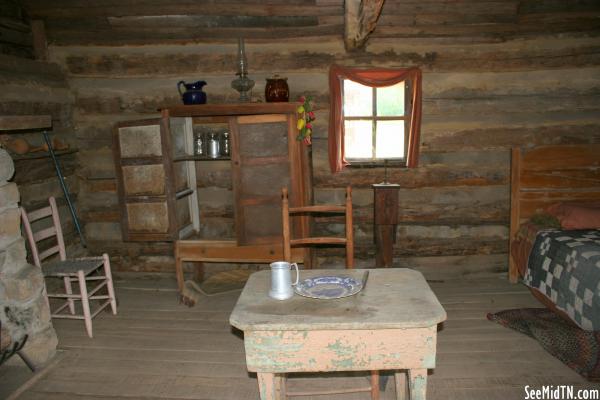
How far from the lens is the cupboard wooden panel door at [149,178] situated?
13.5 feet

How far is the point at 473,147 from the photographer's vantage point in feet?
15.3

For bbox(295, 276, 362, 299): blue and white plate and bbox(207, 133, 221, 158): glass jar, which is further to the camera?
bbox(207, 133, 221, 158): glass jar

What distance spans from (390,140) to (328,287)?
2.95 m

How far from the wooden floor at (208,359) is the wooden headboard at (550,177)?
909 millimetres

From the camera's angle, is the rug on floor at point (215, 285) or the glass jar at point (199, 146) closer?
the rug on floor at point (215, 285)

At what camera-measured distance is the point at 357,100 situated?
15.6 feet

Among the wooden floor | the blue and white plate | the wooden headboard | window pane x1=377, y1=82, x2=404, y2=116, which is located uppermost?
window pane x1=377, y1=82, x2=404, y2=116

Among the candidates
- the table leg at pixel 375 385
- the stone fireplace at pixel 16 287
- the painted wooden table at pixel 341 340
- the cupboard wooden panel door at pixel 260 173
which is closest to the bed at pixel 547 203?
the table leg at pixel 375 385

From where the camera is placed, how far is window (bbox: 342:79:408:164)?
474 cm

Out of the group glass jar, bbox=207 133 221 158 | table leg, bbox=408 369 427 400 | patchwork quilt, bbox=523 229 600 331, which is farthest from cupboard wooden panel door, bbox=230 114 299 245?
table leg, bbox=408 369 427 400

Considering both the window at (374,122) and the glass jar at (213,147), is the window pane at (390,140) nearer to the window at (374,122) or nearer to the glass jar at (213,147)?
the window at (374,122)

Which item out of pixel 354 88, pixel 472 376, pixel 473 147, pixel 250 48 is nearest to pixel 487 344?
pixel 472 376

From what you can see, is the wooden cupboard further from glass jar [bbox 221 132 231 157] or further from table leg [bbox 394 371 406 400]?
table leg [bbox 394 371 406 400]

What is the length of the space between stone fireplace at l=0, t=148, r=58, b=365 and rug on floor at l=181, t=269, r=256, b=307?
1286 millimetres
